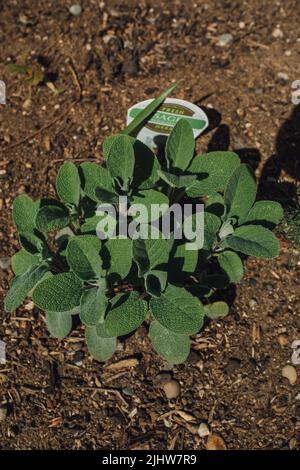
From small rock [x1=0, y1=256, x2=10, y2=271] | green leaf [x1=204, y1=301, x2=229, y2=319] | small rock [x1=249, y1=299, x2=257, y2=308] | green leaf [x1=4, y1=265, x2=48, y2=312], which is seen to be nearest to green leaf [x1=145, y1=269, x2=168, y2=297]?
green leaf [x1=4, y1=265, x2=48, y2=312]

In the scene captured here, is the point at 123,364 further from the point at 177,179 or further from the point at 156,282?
the point at 177,179

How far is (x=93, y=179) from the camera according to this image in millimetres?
1307

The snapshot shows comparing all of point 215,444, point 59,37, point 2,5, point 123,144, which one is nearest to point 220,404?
point 215,444

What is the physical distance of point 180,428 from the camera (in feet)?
4.81

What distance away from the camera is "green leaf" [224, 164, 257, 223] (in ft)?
4.02

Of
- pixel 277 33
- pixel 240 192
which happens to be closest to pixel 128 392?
pixel 240 192

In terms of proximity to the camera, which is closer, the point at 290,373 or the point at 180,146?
the point at 180,146

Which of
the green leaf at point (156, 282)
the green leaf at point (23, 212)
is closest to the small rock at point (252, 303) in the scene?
the green leaf at point (156, 282)

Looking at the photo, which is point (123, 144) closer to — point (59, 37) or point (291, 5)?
point (59, 37)

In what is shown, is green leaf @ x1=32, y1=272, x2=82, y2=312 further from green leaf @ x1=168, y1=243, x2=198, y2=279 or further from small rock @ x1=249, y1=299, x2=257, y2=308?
small rock @ x1=249, y1=299, x2=257, y2=308

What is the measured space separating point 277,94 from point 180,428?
1.17 m

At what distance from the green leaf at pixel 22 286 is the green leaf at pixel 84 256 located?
0.30ft

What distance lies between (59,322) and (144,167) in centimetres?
47

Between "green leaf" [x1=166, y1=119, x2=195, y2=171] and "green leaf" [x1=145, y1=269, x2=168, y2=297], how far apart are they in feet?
0.98
